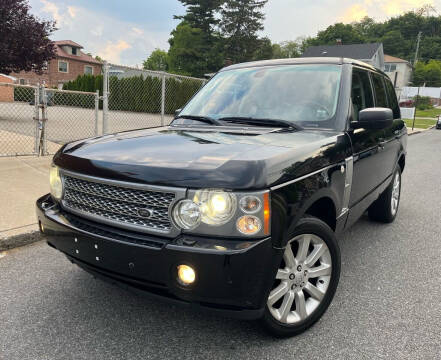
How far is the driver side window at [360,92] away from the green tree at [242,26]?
151ft

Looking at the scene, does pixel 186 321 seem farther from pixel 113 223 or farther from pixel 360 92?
pixel 360 92

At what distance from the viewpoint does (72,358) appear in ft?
7.34

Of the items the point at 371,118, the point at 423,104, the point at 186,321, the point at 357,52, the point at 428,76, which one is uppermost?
the point at 357,52

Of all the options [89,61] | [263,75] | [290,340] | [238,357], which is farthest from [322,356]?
[89,61]

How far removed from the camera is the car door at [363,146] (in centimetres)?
314

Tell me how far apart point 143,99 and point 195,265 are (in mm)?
13456

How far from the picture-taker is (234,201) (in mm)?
1929

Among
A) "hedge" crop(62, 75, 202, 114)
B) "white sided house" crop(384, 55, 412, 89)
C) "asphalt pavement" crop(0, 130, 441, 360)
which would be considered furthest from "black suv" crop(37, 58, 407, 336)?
"white sided house" crop(384, 55, 412, 89)

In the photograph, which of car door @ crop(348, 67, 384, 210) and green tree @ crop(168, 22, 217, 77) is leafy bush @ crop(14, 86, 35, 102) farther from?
green tree @ crop(168, 22, 217, 77)

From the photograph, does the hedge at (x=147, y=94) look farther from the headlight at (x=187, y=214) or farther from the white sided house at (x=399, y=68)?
the white sided house at (x=399, y=68)

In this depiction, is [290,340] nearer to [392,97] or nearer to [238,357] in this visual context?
[238,357]

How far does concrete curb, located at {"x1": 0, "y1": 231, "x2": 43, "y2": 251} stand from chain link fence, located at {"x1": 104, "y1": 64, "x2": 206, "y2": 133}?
6316 millimetres

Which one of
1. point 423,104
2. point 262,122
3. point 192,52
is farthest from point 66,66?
point 262,122

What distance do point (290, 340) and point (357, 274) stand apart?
1279mm
